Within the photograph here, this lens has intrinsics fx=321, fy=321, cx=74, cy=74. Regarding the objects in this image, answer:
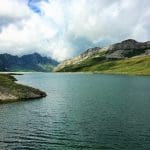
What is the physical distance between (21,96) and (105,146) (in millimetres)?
62376

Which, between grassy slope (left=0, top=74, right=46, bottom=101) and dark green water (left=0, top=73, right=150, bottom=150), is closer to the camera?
dark green water (left=0, top=73, right=150, bottom=150)

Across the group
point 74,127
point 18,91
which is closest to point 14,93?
point 18,91

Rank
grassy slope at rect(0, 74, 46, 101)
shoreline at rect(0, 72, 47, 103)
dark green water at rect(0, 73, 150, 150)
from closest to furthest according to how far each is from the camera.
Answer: dark green water at rect(0, 73, 150, 150) < shoreline at rect(0, 72, 47, 103) < grassy slope at rect(0, 74, 46, 101)

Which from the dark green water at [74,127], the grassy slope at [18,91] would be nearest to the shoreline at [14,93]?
the grassy slope at [18,91]

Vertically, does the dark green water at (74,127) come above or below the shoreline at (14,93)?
below

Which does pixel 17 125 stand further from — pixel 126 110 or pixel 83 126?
pixel 126 110

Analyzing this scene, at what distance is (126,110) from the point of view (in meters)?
87.5

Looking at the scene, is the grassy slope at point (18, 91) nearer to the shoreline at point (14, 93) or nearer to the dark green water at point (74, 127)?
the shoreline at point (14, 93)

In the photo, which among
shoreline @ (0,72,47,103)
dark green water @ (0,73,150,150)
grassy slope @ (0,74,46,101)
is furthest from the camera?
grassy slope @ (0,74,46,101)

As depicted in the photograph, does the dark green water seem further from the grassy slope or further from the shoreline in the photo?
the grassy slope

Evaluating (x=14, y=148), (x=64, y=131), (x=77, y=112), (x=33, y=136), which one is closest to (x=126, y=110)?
(x=77, y=112)

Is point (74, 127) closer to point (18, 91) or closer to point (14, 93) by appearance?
point (14, 93)

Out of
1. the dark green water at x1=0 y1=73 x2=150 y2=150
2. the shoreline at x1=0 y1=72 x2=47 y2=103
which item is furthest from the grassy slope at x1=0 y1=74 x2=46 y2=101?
the dark green water at x1=0 y1=73 x2=150 y2=150

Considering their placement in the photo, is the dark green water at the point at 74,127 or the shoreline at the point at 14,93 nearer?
the dark green water at the point at 74,127
